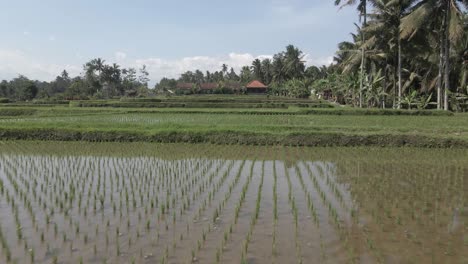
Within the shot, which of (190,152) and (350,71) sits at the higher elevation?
(350,71)

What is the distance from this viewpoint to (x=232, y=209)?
686 centimetres

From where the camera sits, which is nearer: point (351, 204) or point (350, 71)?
point (351, 204)

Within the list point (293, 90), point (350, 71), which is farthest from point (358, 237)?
point (293, 90)

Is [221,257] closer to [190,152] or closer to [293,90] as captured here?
[190,152]

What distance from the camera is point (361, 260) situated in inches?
189

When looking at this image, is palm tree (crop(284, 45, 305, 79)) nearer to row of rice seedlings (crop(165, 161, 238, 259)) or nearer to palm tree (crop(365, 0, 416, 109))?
palm tree (crop(365, 0, 416, 109))

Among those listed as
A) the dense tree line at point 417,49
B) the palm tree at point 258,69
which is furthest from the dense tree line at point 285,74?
the dense tree line at point 417,49

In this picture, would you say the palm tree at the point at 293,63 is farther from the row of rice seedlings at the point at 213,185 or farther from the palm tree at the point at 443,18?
the row of rice seedlings at the point at 213,185

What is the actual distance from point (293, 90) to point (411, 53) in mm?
33708

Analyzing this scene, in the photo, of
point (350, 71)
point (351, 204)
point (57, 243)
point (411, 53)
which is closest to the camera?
point (57, 243)

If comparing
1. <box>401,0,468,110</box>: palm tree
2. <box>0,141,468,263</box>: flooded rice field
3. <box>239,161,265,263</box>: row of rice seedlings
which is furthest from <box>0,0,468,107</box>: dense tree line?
<box>239,161,265,263</box>: row of rice seedlings

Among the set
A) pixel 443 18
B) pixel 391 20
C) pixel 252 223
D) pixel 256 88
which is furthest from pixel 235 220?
pixel 256 88

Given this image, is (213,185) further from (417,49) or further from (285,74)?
(285,74)

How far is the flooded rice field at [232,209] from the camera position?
499 centimetres
